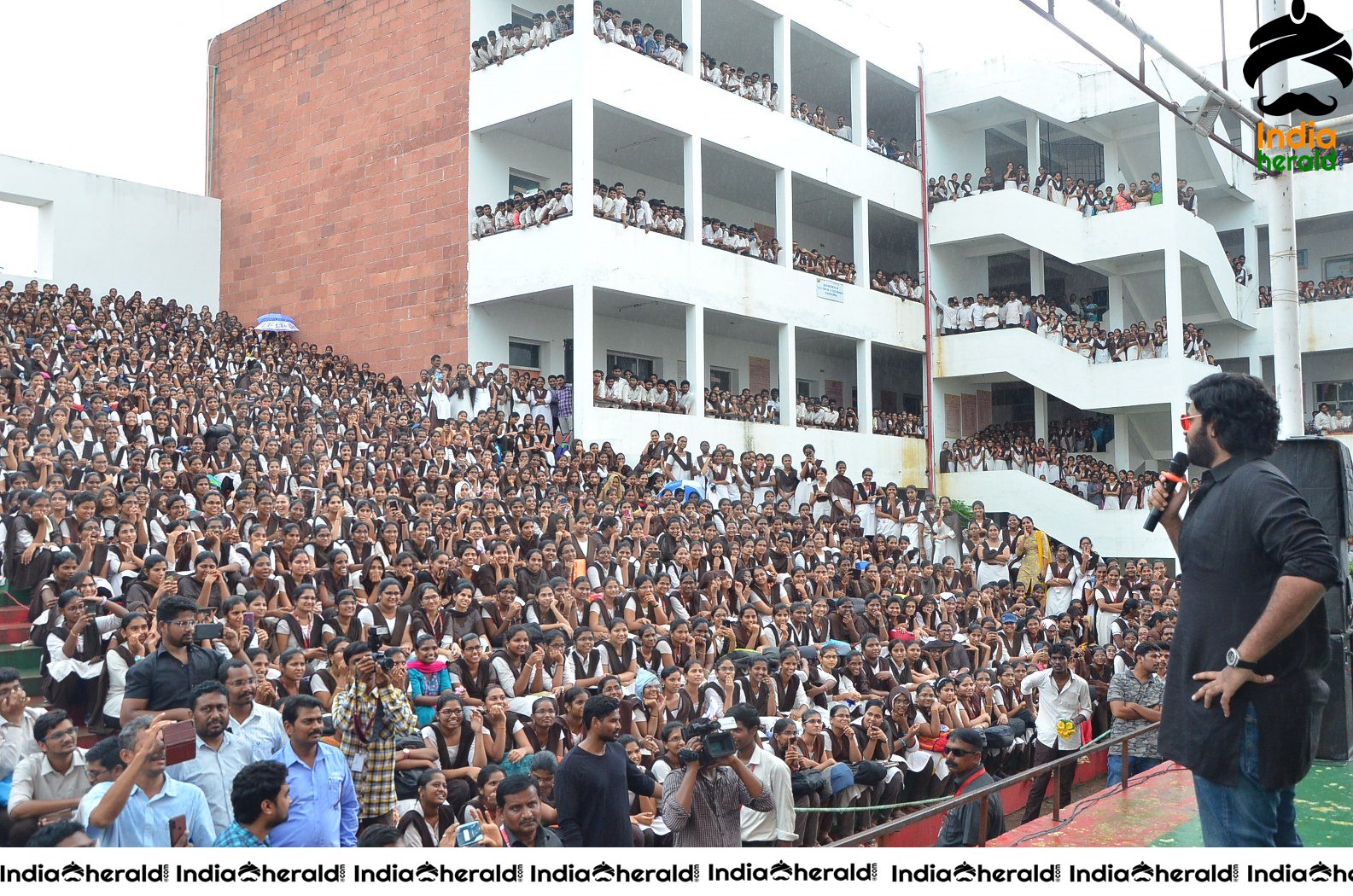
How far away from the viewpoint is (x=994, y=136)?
24203mm

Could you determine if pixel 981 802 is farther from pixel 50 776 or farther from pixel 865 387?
pixel 865 387

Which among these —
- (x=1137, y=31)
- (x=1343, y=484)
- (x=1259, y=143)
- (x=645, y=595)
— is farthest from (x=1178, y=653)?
(x=645, y=595)

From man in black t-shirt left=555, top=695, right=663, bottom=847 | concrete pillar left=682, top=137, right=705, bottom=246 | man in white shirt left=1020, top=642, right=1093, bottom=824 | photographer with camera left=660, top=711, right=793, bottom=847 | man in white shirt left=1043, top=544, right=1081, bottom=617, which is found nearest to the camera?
man in black t-shirt left=555, top=695, right=663, bottom=847

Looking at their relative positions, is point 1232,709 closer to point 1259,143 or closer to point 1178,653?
point 1178,653

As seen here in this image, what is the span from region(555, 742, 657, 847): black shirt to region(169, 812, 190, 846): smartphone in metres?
1.53

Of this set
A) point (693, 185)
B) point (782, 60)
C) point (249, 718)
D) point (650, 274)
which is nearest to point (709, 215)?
point (782, 60)

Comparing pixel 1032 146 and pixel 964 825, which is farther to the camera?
pixel 1032 146

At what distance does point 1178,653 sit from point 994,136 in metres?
23.3

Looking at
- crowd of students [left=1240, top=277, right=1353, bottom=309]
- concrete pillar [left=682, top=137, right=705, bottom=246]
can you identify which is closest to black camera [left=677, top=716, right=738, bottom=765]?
concrete pillar [left=682, top=137, right=705, bottom=246]

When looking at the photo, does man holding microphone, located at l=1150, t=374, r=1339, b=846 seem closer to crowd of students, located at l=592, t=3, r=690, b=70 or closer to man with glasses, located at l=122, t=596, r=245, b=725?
man with glasses, located at l=122, t=596, r=245, b=725

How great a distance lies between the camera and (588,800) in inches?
197

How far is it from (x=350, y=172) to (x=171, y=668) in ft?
50.8

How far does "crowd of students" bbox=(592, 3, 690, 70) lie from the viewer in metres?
17.1

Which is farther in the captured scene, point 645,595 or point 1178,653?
point 645,595
